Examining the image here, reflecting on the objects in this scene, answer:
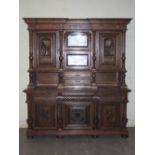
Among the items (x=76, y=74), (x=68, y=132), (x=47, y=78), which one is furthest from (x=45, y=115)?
(x=76, y=74)

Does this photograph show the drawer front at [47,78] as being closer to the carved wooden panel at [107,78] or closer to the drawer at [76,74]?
the drawer at [76,74]

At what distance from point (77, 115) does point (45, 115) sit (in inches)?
21.0

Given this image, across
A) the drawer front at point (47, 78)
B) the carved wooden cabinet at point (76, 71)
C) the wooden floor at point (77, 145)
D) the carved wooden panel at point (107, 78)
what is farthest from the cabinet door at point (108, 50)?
the wooden floor at point (77, 145)

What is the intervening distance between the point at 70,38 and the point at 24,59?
1.01m

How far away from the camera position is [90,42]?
11.9 ft

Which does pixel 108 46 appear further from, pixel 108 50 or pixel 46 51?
pixel 46 51

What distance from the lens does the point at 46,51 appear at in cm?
362

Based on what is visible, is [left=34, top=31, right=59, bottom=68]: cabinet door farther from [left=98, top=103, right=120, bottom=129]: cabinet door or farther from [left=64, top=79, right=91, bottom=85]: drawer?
[left=98, top=103, right=120, bottom=129]: cabinet door

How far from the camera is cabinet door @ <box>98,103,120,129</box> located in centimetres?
356

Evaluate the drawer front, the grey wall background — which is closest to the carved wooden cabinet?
the drawer front
